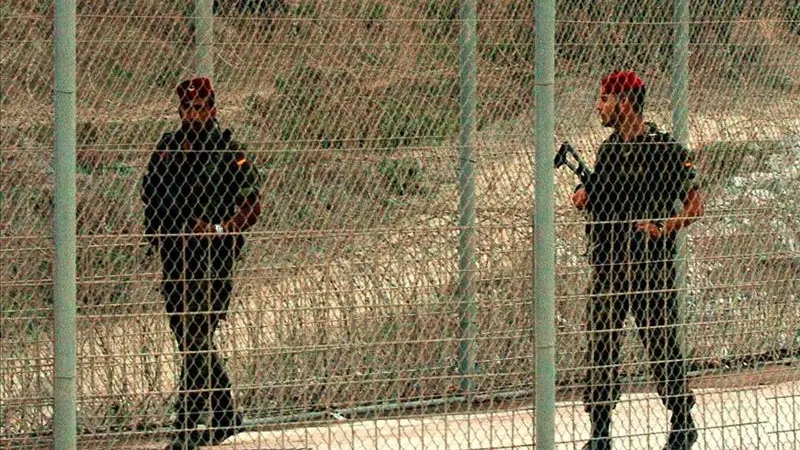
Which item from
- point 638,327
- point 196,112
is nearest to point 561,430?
point 638,327

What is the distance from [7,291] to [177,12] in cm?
136

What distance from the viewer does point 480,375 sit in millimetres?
6387

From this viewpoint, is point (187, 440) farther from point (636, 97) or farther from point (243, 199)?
point (636, 97)

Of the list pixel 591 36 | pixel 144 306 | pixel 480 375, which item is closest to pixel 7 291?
pixel 144 306

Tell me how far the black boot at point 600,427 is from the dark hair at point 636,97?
1385 millimetres

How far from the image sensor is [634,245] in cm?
675

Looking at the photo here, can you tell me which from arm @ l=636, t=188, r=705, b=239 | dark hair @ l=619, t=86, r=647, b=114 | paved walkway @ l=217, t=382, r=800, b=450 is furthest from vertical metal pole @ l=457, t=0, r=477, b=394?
arm @ l=636, t=188, r=705, b=239

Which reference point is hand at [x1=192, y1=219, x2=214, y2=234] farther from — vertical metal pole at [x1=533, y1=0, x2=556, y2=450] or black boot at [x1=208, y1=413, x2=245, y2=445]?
vertical metal pole at [x1=533, y1=0, x2=556, y2=450]

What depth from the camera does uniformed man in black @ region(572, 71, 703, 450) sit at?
6.66 m

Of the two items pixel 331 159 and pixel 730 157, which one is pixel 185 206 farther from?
pixel 730 157

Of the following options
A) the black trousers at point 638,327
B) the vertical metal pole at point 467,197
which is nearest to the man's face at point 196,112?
the vertical metal pole at point 467,197

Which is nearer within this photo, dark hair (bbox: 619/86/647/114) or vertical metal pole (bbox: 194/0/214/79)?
vertical metal pole (bbox: 194/0/214/79)

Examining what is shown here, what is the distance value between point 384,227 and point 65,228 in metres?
1.51

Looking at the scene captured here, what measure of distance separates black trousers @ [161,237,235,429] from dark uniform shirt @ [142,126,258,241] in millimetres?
160
